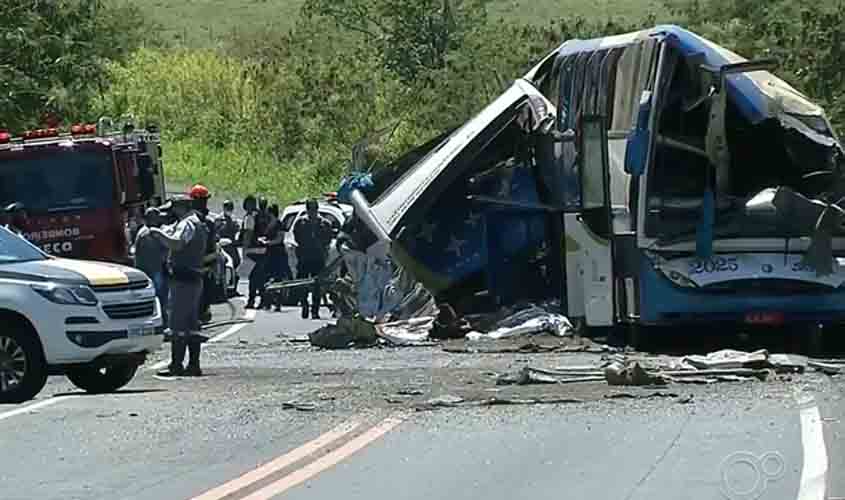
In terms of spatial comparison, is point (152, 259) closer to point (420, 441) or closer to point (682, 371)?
point (682, 371)

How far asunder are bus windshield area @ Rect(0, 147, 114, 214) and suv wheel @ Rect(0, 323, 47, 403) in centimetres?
816

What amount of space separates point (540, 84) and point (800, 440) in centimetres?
1044

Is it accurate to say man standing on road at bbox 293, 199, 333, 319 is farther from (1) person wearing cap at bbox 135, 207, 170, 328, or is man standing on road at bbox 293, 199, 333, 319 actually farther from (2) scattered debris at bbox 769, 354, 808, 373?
(2) scattered debris at bbox 769, 354, 808, 373

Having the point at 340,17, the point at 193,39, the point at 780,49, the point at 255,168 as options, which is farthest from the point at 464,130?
the point at 193,39

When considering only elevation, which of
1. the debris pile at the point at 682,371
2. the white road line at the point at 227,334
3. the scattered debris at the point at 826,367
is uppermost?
the debris pile at the point at 682,371

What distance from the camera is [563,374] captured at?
49.4ft

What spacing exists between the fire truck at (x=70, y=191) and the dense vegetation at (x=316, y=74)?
933 cm

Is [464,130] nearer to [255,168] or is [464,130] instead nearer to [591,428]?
[591,428]

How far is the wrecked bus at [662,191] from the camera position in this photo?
57.3 ft

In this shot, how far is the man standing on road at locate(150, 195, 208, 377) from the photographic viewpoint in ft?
56.4

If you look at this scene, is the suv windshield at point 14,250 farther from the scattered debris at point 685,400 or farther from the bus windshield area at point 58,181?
the bus windshield area at point 58,181

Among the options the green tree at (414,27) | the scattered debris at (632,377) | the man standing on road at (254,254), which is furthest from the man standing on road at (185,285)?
the green tree at (414,27)

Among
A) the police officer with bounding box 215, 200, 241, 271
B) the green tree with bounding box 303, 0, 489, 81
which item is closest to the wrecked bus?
the police officer with bounding box 215, 200, 241, 271

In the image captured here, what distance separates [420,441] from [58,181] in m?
12.9
